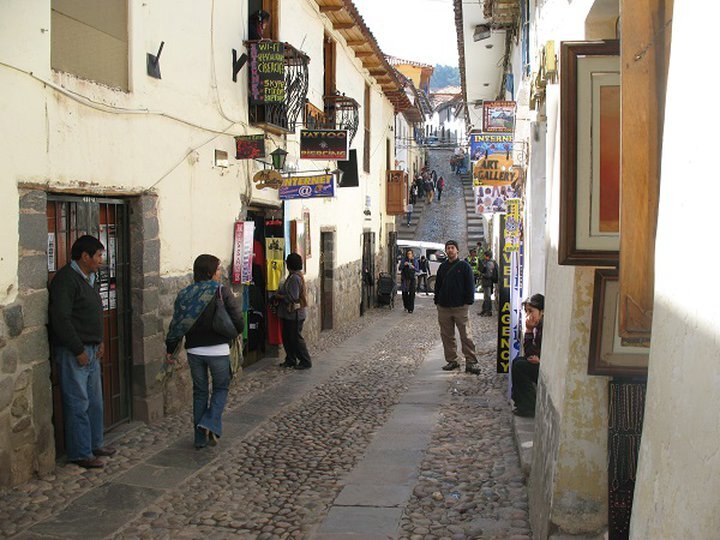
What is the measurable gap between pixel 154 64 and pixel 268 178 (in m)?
2.80

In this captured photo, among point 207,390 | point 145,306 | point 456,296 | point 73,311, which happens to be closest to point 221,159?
point 145,306

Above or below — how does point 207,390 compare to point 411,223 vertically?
below

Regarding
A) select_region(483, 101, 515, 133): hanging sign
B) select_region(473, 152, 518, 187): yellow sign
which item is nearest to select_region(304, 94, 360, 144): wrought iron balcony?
select_region(483, 101, 515, 133): hanging sign

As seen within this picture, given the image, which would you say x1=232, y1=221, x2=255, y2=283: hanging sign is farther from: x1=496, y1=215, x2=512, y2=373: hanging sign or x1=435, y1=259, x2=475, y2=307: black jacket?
x1=496, y1=215, x2=512, y2=373: hanging sign

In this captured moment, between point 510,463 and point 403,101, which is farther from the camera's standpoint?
point 403,101

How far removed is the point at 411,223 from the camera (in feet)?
127

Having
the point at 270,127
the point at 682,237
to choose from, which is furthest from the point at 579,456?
the point at 270,127

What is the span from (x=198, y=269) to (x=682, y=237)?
16.5 feet

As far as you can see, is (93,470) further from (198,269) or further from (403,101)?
(403,101)

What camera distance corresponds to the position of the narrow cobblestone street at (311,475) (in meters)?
5.01

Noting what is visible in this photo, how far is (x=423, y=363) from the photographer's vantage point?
1155 centimetres

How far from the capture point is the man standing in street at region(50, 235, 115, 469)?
5.71 meters

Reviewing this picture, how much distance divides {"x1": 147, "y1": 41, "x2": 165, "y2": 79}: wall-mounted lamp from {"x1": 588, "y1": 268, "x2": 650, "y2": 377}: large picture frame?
16.1ft

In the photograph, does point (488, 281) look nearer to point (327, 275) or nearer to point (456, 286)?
point (327, 275)
